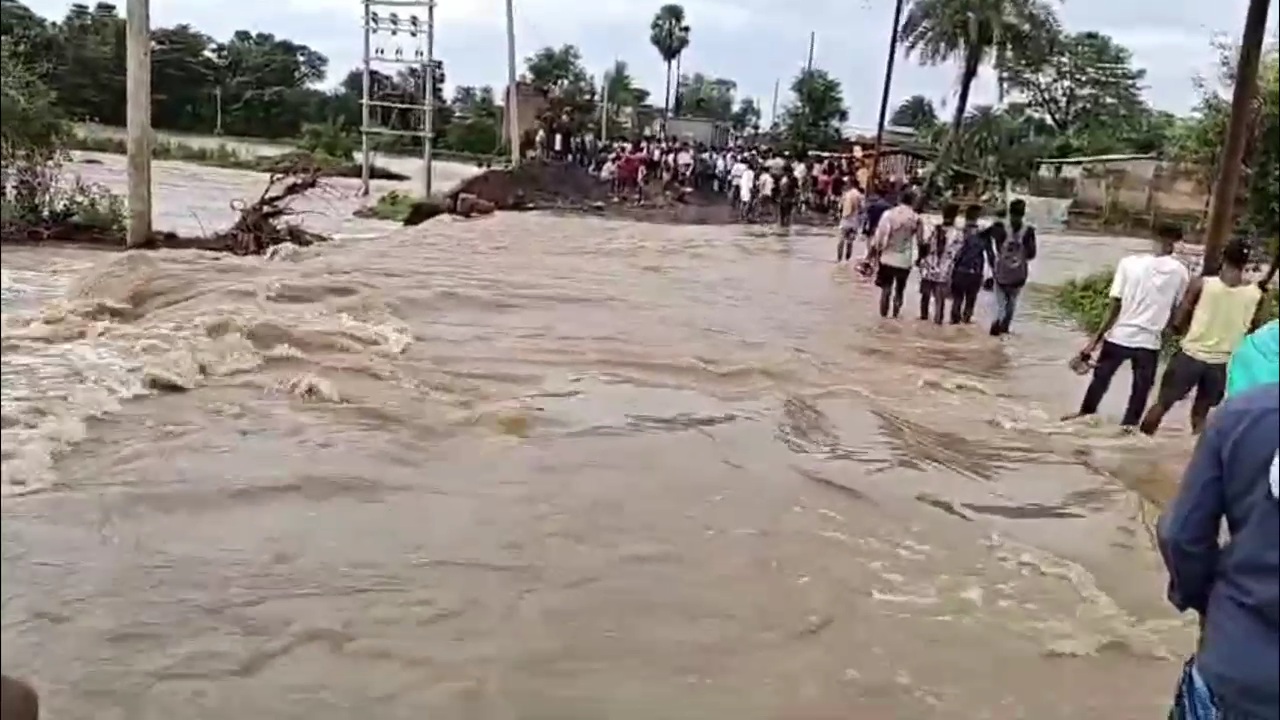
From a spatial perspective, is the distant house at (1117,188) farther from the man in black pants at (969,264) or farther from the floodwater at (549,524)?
the floodwater at (549,524)

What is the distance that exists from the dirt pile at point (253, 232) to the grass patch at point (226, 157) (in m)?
1.08

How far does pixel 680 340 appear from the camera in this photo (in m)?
13.5

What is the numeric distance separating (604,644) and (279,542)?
1769 millimetres

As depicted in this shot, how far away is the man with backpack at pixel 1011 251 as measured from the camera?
12.6 metres

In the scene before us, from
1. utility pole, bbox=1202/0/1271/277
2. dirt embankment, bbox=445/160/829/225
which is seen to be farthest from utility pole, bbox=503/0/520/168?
utility pole, bbox=1202/0/1271/277

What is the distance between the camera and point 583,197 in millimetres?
38438

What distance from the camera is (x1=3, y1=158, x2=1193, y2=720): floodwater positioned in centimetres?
492

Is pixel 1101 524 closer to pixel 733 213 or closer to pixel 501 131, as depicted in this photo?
pixel 733 213

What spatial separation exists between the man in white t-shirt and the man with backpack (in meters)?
3.44

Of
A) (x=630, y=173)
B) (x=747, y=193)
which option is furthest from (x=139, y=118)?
(x=630, y=173)

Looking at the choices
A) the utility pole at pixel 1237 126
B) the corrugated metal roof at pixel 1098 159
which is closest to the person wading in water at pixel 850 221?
the utility pole at pixel 1237 126

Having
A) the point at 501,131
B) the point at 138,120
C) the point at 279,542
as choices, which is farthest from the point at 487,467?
the point at 501,131

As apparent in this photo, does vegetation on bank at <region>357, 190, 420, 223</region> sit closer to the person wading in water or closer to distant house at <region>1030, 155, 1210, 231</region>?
the person wading in water

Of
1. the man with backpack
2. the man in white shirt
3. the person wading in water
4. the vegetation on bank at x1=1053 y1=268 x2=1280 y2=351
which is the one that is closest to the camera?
the man with backpack
